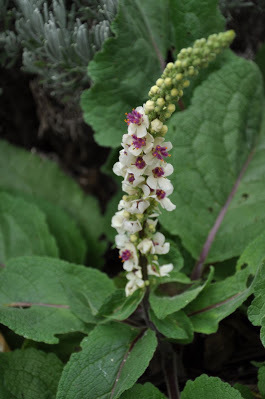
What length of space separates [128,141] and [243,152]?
3.71 feet

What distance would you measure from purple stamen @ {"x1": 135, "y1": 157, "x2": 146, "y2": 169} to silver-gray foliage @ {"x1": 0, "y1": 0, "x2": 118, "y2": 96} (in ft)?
3.04

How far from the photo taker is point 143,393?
5.62ft

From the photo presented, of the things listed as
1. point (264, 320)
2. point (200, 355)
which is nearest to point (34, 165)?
point (200, 355)

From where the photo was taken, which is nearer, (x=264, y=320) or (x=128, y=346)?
(x=264, y=320)

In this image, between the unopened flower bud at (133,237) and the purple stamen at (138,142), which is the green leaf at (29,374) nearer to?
the unopened flower bud at (133,237)

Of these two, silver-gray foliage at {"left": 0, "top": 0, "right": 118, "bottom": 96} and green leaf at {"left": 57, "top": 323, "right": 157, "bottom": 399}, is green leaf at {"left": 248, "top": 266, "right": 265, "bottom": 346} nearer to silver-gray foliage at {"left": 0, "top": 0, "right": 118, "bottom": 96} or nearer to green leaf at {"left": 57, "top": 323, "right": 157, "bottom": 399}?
green leaf at {"left": 57, "top": 323, "right": 157, "bottom": 399}

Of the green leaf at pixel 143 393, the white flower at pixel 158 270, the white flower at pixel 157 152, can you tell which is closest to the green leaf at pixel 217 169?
the white flower at pixel 158 270

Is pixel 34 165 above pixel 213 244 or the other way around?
above

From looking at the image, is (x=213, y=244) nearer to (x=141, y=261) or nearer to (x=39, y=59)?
(x=141, y=261)

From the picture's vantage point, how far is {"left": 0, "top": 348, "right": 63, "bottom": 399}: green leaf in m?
1.84

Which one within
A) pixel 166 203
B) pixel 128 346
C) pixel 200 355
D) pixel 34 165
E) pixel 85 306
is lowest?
pixel 200 355

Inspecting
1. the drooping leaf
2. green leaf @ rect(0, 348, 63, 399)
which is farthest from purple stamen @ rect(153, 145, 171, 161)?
green leaf @ rect(0, 348, 63, 399)

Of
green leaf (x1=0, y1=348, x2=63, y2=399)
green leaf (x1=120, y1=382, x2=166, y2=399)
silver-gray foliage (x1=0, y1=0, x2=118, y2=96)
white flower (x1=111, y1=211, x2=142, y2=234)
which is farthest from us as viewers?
silver-gray foliage (x1=0, y1=0, x2=118, y2=96)

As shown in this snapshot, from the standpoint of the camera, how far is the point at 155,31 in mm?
2270
